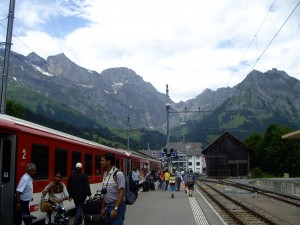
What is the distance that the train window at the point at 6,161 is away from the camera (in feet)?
29.8

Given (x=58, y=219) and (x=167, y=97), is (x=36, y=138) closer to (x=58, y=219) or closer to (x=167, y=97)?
(x=58, y=219)

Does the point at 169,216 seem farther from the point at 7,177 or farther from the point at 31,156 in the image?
the point at 7,177

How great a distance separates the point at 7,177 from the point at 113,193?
10.5 feet

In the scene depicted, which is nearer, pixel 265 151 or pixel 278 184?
pixel 278 184

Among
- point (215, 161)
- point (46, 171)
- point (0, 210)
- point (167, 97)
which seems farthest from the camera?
point (215, 161)

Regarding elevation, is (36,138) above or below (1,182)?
above

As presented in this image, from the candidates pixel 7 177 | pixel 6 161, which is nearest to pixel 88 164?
pixel 6 161

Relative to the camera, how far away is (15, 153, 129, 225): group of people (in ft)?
23.1

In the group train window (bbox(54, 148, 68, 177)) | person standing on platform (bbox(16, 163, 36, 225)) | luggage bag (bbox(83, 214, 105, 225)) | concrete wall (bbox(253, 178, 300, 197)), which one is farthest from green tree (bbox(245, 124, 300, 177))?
person standing on platform (bbox(16, 163, 36, 225))

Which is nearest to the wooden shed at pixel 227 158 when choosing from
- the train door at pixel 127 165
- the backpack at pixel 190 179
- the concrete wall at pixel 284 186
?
the concrete wall at pixel 284 186

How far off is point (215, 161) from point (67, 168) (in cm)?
6977

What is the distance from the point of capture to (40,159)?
1153 cm

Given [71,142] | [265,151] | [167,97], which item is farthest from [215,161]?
[71,142]

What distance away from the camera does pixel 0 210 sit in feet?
28.3
